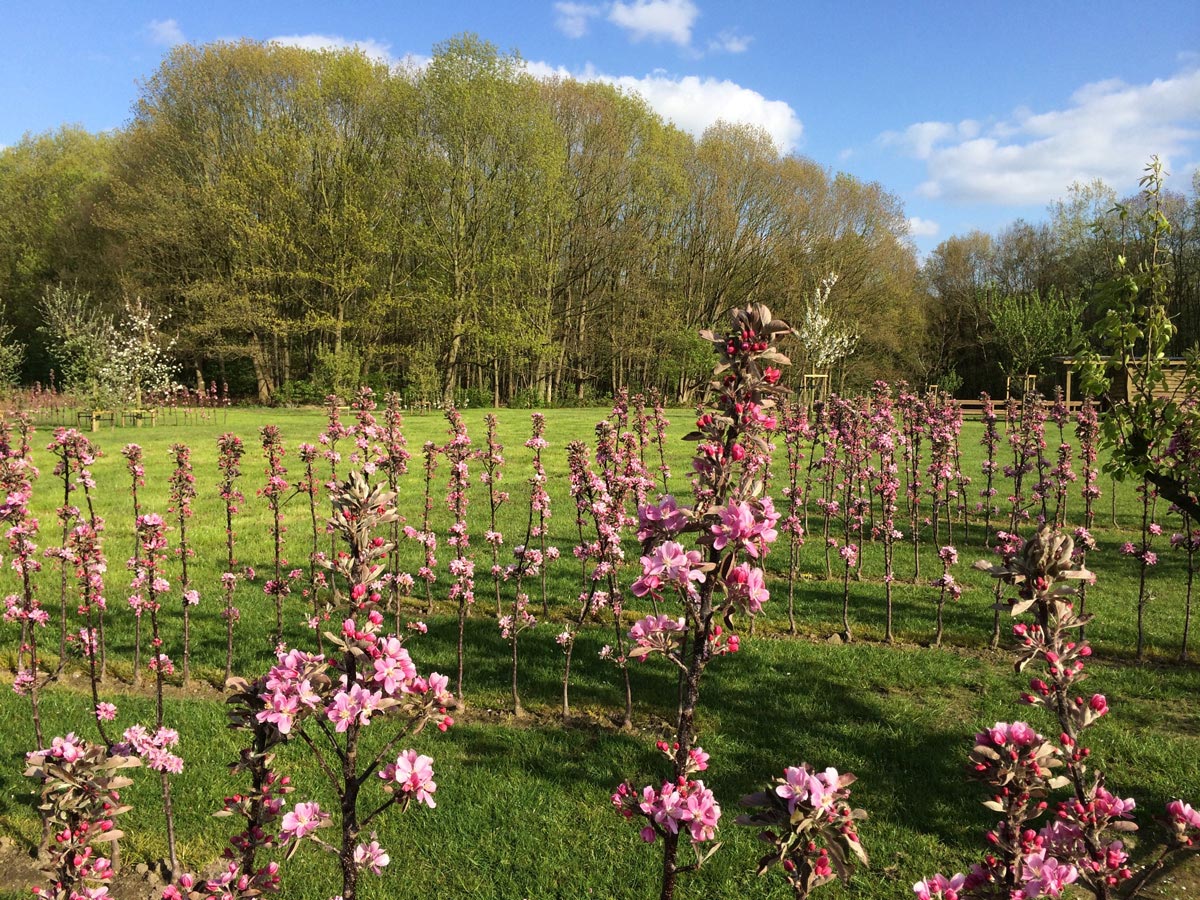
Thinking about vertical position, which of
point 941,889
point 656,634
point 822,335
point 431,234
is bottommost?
point 941,889

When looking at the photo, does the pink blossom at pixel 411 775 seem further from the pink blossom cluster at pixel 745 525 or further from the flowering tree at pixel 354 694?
the pink blossom cluster at pixel 745 525

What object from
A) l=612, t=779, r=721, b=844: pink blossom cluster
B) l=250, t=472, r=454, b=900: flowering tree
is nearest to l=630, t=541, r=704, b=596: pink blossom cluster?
l=612, t=779, r=721, b=844: pink blossom cluster

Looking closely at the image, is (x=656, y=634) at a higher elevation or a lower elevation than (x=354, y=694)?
higher

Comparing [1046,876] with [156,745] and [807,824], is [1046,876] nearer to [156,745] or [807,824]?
[807,824]

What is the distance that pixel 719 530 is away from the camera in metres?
2.17

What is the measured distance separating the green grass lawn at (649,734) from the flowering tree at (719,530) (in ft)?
8.54

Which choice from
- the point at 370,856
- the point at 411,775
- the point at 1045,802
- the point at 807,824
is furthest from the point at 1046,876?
the point at 370,856

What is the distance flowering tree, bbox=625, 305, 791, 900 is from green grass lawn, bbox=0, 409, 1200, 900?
2602 mm

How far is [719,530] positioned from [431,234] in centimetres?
3622

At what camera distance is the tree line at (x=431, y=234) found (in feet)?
113

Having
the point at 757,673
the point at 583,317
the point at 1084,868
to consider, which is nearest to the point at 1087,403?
the point at 757,673

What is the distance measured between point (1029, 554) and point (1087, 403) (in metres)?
9.41

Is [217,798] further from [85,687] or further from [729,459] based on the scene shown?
[729,459]

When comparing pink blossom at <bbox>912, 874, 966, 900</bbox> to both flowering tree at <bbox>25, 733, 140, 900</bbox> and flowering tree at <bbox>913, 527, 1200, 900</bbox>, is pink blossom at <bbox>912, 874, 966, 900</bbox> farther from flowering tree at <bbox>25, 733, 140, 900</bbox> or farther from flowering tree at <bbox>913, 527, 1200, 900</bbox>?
flowering tree at <bbox>25, 733, 140, 900</bbox>
